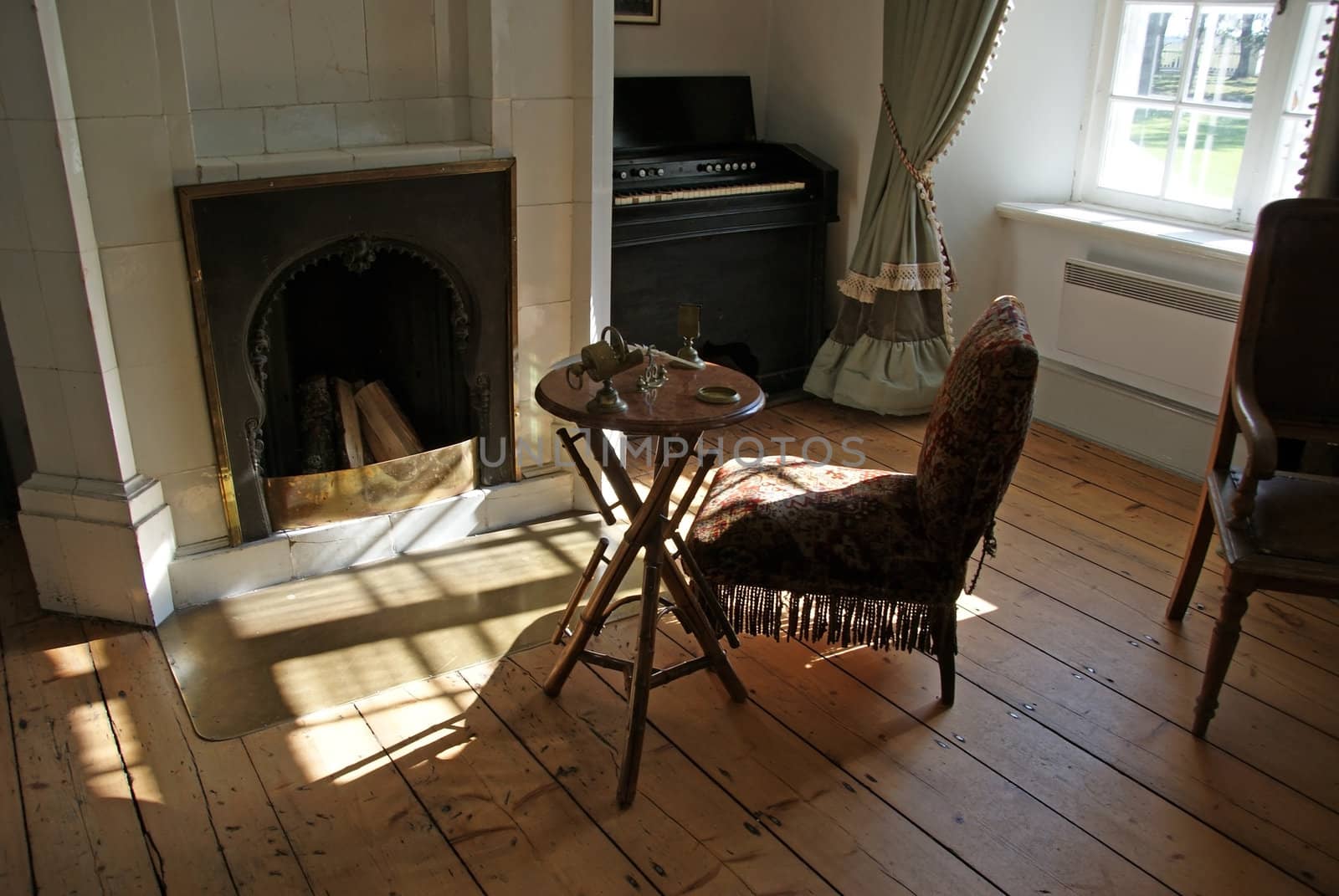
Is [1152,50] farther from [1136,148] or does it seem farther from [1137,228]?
[1137,228]

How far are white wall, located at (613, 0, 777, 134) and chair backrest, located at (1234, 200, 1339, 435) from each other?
7.21 ft

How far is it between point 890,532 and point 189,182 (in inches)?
71.8

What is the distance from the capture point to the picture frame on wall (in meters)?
4.14

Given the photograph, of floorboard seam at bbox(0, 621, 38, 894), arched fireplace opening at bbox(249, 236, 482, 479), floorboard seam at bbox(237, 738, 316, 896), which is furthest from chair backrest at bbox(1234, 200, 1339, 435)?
floorboard seam at bbox(0, 621, 38, 894)

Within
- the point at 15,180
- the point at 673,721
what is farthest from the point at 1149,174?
the point at 15,180

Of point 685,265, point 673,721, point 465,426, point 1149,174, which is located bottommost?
point 673,721

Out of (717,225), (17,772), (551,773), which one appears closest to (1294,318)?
(717,225)

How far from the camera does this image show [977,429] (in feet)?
7.47

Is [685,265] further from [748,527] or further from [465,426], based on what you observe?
[748,527]

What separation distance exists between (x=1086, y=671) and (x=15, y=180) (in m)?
2.75

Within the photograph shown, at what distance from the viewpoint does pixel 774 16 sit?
4543 millimetres

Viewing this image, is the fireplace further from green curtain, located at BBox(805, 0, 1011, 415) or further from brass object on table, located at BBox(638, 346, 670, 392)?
green curtain, located at BBox(805, 0, 1011, 415)

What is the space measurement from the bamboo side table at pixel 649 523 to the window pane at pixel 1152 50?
243 cm

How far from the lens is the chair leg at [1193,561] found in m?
2.90
